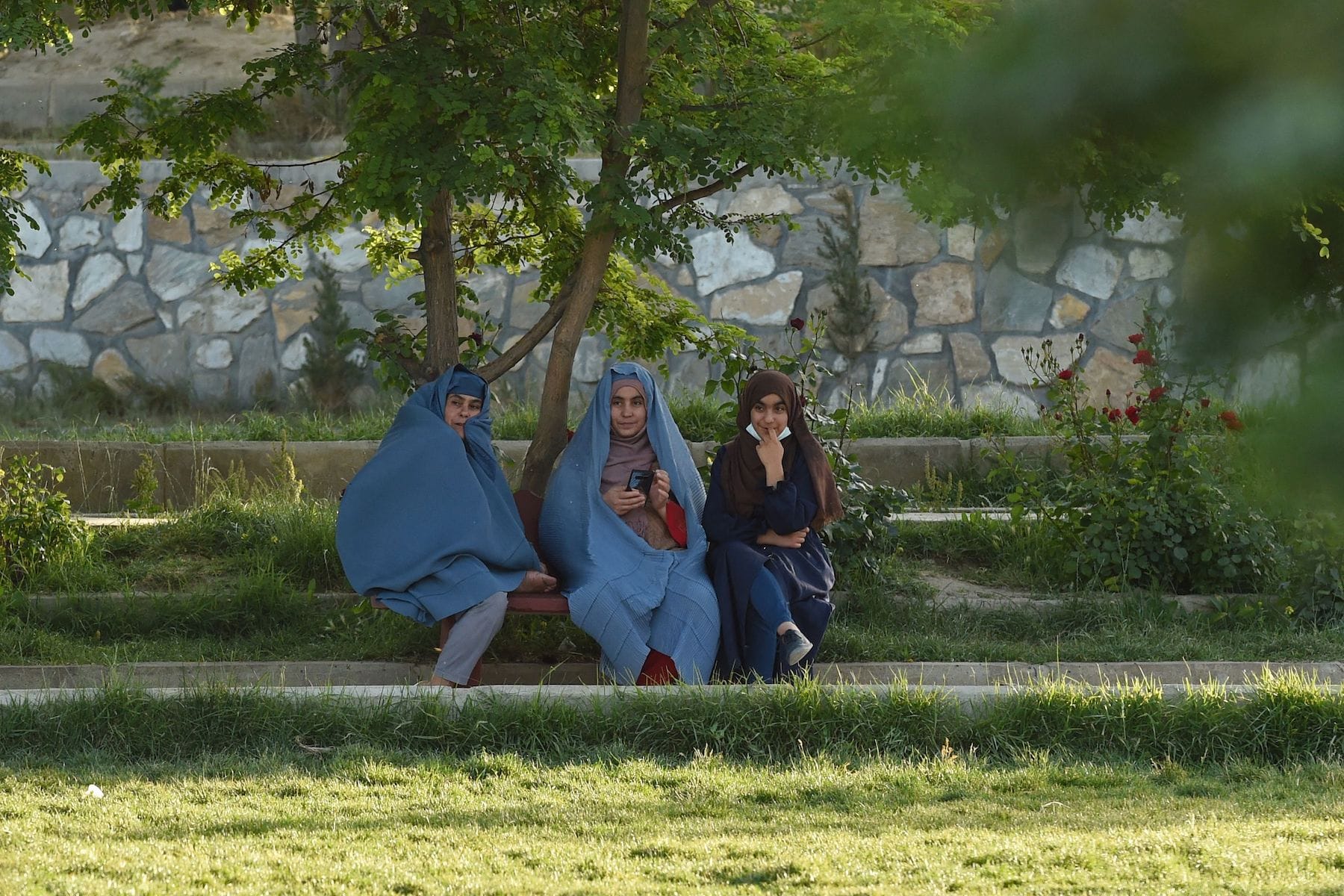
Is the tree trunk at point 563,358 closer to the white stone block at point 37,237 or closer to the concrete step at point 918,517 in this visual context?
the concrete step at point 918,517

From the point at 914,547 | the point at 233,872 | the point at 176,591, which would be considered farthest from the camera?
the point at 914,547

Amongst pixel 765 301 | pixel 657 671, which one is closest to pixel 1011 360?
pixel 765 301

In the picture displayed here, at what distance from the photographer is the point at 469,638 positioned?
4824 millimetres

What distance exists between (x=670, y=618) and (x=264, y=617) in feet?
5.60

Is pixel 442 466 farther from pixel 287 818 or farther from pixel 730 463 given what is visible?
pixel 287 818

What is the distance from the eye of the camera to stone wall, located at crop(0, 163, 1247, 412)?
33.2 ft

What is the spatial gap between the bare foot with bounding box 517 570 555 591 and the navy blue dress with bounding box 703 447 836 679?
1.89 feet

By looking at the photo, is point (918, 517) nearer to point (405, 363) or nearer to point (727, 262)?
point (405, 363)

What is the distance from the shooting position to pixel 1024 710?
13.3ft

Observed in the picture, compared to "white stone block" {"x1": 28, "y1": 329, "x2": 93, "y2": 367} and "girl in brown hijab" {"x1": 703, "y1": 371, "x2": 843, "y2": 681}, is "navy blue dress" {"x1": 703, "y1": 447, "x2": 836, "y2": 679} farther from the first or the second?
"white stone block" {"x1": 28, "y1": 329, "x2": 93, "y2": 367}

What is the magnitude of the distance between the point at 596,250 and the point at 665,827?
Result: 111 inches

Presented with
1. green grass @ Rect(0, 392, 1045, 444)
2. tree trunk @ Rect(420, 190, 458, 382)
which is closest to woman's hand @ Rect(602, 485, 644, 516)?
tree trunk @ Rect(420, 190, 458, 382)

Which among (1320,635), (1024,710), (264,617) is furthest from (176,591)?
(1320,635)

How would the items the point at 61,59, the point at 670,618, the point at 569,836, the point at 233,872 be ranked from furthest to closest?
the point at 61,59 → the point at 670,618 → the point at 569,836 → the point at 233,872
